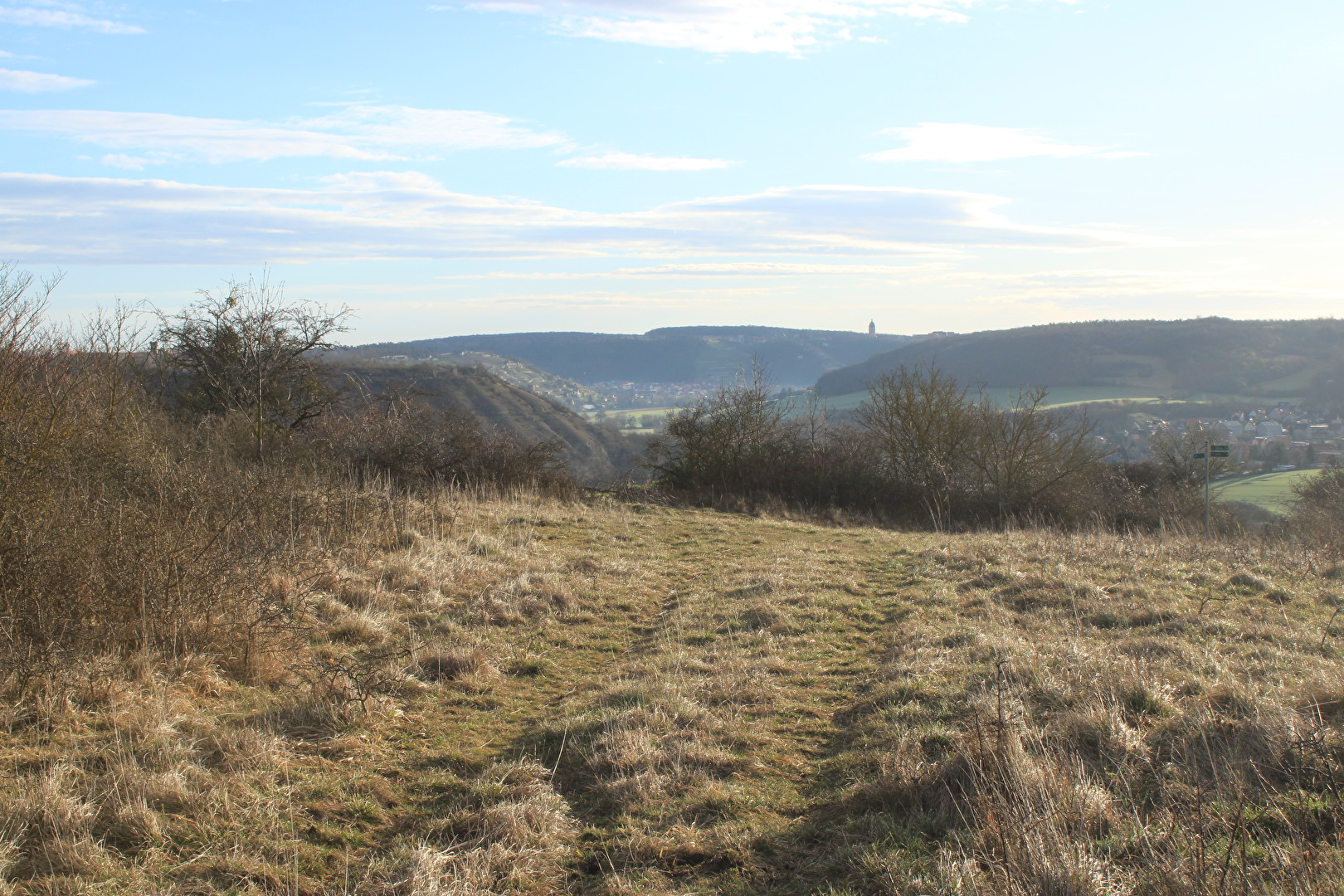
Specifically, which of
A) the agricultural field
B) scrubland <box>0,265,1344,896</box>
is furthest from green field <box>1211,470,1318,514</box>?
the agricultural field

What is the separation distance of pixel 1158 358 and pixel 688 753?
213 feet

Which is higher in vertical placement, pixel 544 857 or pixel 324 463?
pixel 324 463

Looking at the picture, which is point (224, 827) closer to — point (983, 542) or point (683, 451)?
point (983, 542)

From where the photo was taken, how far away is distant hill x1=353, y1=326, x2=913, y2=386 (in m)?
81.2

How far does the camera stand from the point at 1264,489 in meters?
31.7

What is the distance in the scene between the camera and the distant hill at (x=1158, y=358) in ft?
167

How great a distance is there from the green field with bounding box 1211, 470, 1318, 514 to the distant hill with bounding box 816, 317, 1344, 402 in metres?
16.6

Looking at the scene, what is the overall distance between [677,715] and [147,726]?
273 cm

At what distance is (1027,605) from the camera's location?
755 cm

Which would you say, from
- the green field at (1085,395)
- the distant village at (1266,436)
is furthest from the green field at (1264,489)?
the green field at (1085,395)

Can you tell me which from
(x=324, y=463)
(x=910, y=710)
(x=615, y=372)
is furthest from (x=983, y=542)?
(x=615, y=372)

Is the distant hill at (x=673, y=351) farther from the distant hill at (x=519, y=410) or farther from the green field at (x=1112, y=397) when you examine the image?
the distant hill at (x=519, y=410)

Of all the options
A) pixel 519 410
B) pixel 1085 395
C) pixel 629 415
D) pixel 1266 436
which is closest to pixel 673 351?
pixel 629 415

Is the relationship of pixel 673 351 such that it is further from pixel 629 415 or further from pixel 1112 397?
pixel 1112 397
